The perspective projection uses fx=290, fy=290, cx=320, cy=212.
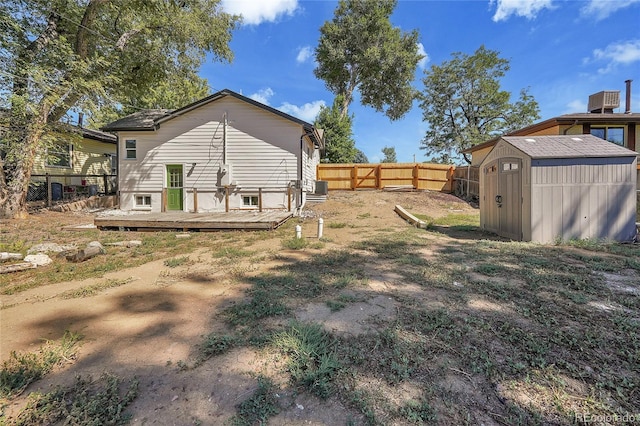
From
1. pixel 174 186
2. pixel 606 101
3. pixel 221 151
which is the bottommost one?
pixel 174 186

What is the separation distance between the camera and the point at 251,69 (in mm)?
19641

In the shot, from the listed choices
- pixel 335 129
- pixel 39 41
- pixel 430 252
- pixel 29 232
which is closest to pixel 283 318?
pixel 430 252

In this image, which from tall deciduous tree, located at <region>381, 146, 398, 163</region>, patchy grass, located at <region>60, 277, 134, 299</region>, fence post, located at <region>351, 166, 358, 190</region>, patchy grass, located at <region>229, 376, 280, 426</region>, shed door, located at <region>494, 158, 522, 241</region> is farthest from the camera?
tall deciduous tree, located at <region>381, 146, 398, 163</region>

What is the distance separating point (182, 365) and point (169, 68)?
16198mm

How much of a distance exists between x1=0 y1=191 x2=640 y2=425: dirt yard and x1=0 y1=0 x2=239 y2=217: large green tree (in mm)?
7116

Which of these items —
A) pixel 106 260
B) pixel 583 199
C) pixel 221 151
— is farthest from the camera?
pixel 221 151

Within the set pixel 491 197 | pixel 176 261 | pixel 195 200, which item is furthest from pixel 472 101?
pixel 176 261

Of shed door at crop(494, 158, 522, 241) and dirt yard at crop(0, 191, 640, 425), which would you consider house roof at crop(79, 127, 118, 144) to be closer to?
dirt yard at crop(0, 191, 640, 425)

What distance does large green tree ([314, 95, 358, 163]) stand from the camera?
78.9ft

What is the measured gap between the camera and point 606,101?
14531 millimetres

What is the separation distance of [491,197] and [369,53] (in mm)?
19366

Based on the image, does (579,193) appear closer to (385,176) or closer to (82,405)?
(82,405)

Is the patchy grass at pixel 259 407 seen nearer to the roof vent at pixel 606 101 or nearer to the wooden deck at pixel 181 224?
the wooden deck at pixel 181 224

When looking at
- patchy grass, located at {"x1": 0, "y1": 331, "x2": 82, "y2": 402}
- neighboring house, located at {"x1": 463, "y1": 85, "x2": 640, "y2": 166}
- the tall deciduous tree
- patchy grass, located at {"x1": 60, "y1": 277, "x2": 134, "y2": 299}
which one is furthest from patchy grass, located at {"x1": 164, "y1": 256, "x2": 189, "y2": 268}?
the tall deciduous tree
